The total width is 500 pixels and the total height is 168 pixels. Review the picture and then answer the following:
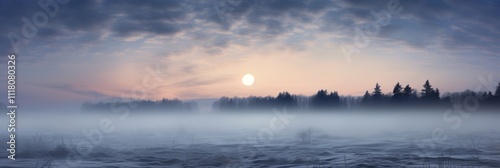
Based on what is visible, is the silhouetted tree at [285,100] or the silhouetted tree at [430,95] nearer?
the silhouetted tree at [430,95]

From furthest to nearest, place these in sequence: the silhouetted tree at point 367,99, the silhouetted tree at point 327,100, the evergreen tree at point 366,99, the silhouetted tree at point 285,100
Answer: the silhouetted tree at point 285,100
the silhouetted tree at point 327,100
the evergreen tree at point 366,99
the silhouetted tree at point 367,99

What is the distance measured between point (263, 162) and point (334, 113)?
109718 millimetres

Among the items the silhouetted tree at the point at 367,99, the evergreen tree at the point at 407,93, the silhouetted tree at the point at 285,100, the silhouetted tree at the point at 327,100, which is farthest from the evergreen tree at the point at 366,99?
the silhouetted tree at the point at 285,100

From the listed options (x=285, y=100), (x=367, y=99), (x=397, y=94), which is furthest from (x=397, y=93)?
(x=285, y=100)

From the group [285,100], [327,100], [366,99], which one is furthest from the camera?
[285,100]

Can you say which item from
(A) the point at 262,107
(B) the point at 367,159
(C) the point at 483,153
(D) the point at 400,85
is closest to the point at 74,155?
(B) the point at 367,159

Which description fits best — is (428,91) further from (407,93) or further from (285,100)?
(285,100)

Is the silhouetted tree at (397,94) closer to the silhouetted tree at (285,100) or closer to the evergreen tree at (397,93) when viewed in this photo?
the evergreen tree at (397,93)

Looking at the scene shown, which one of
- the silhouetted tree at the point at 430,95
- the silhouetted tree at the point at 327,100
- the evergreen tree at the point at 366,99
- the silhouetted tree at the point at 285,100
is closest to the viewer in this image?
the silhouetted tree at the point at 430,95

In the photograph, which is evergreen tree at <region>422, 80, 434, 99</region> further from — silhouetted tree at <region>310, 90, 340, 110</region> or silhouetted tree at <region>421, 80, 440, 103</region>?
silhouetted tree at <region>310, 90, 340, 110</region>

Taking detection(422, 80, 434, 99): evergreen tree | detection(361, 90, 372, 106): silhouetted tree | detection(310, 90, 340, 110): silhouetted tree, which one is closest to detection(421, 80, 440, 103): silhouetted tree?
detection(422, 80, 434, 99): evergreen tree

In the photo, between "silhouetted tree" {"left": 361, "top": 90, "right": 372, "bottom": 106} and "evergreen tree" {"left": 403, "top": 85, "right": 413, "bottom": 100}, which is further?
"silhouetted tree" {"left": 361, "top": 90, "right": 372, "bottom": 106}

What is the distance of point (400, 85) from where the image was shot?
334 ft

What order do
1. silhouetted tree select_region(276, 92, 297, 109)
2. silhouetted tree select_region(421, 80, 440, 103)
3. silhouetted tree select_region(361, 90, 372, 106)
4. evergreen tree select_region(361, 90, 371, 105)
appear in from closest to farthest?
1. silhouetted tree select_region(421, 80, 440, 103)
2. silhouetted tree select_region(361, 90, 372, 106)
3. evergreen tree select_region(361, 90, 371, 105)
4. silhouetted tree select_region(276, 92, 297, 109)
